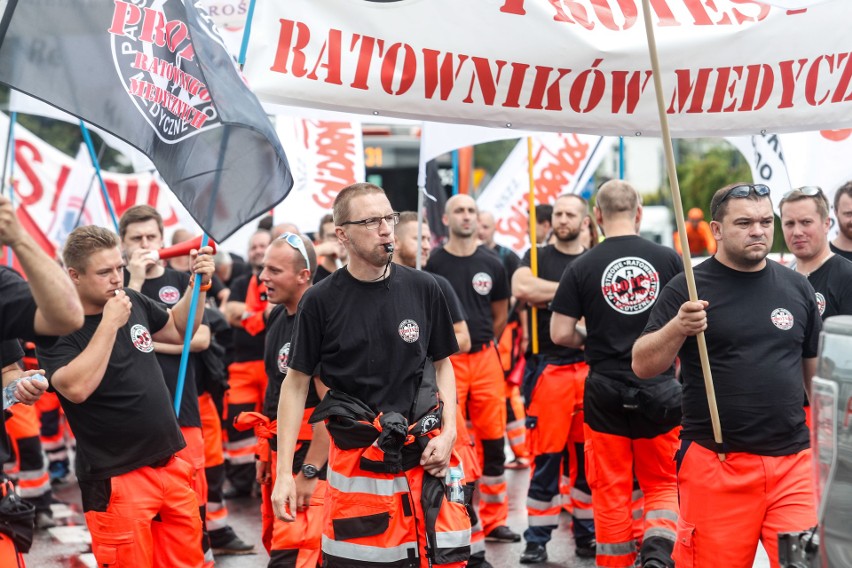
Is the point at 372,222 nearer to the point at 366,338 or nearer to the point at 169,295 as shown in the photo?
the point at 366,338

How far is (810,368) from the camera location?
5051 mm

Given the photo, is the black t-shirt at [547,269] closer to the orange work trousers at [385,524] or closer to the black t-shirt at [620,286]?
the black t-shirt at [620,286]

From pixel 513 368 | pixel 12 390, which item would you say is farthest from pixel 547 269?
pixel 12 390

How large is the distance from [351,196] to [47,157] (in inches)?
360

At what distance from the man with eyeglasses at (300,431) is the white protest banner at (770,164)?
428 centimetres

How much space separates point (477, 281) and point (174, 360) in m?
2.62

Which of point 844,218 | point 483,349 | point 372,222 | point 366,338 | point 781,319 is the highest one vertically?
point 844,218

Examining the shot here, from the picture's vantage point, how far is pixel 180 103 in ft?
16.7

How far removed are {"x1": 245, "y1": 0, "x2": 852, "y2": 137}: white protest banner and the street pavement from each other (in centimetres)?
336

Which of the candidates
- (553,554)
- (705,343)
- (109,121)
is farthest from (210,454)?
(705,343)

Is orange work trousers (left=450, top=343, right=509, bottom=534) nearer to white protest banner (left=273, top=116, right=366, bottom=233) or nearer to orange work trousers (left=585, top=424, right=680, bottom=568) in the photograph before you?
orange work trousers (left=585, top=424, right=680, bottom=568)

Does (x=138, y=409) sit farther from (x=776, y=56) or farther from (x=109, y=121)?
(x=776, y=56)

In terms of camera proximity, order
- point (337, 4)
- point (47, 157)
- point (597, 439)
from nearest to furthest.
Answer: point (337, 4) → point (597, 439) → point (47, 157)

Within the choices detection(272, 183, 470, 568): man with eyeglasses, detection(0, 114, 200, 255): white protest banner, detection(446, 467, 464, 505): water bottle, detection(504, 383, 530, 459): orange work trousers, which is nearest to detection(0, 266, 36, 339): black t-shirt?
detection(272, 183, 470, 568): man with eyeglasses
